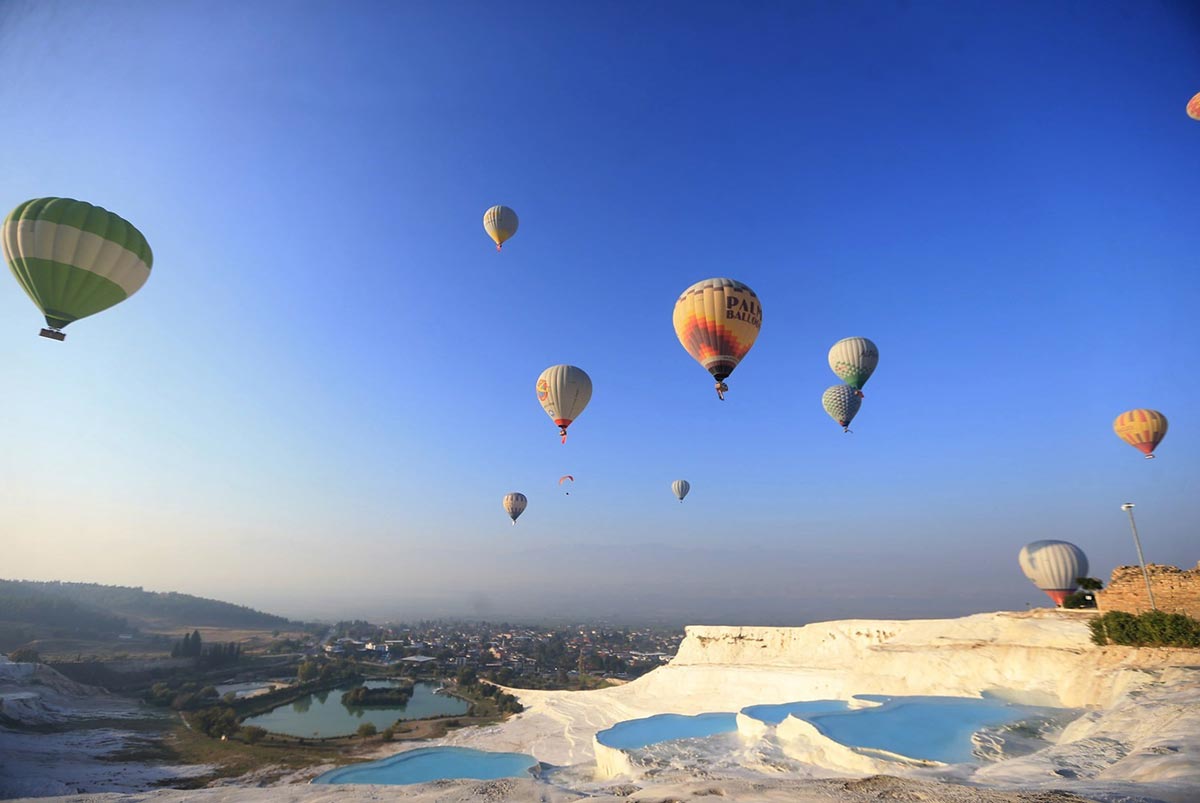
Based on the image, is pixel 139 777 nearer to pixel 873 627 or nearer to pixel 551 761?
pixel 551 761

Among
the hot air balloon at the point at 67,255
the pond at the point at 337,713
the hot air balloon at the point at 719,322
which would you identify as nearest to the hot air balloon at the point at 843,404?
the hot air balloon at the point at 719,322

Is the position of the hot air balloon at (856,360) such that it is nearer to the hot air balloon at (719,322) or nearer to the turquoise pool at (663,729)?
the hot air balloon at (719,322)

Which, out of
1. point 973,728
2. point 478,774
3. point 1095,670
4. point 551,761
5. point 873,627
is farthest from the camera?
point 873,627

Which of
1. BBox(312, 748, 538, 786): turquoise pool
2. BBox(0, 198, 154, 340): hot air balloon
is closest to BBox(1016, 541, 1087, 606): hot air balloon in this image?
BBox(312, 748, 538, 786): turquoise pool

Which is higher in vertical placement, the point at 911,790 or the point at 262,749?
the point at 911,790

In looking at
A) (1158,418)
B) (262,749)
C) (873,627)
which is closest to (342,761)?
(262,749)

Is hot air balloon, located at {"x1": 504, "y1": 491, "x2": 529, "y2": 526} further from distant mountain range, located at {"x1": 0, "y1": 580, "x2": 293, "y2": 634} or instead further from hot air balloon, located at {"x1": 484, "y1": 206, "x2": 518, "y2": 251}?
distant mountain range, located at {"x1": 0, "y1": 580, "x2": 293, "y2": 634}
